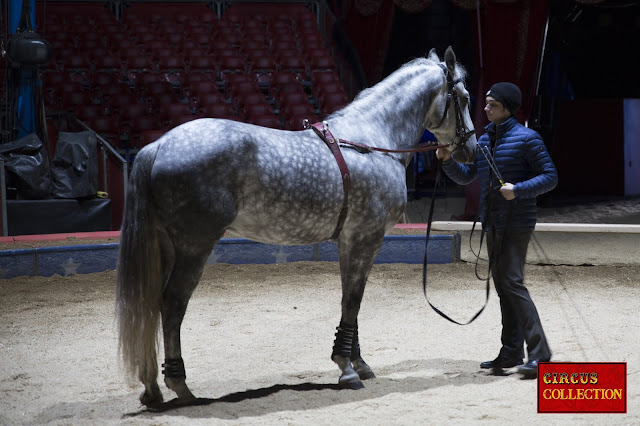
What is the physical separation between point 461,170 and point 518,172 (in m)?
0.36

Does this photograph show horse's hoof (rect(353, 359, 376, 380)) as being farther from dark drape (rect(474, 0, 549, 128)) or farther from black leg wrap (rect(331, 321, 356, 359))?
dark drape (rect(474, 0, 549, 128))

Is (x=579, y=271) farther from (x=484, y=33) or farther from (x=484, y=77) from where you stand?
(x=484, y=33)

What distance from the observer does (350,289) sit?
3895mm

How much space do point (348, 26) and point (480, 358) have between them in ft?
35.9

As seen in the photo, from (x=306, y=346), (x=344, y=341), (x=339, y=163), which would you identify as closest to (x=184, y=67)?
(x=306, y=346)

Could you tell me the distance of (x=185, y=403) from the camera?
3.47 m

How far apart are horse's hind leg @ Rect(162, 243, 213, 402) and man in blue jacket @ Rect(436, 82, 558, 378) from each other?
1697 mm

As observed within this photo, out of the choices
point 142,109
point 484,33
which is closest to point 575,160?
point 484,33

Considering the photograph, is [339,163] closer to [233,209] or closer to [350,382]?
[233,209]

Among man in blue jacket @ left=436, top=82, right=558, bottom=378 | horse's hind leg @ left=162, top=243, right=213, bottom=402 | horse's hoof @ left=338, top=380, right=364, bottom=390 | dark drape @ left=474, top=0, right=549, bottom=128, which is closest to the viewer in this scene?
horse's hind leg @ left=162, top=243, right=213, bottom=402

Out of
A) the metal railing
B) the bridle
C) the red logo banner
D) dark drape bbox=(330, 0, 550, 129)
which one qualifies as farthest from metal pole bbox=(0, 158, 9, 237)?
the red logo banner

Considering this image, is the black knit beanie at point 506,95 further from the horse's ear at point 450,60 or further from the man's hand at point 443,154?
the man's hand at point 443,154

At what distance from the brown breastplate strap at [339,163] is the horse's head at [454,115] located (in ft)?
2.44

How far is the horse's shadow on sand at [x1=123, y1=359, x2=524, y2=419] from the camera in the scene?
11.2 feet
